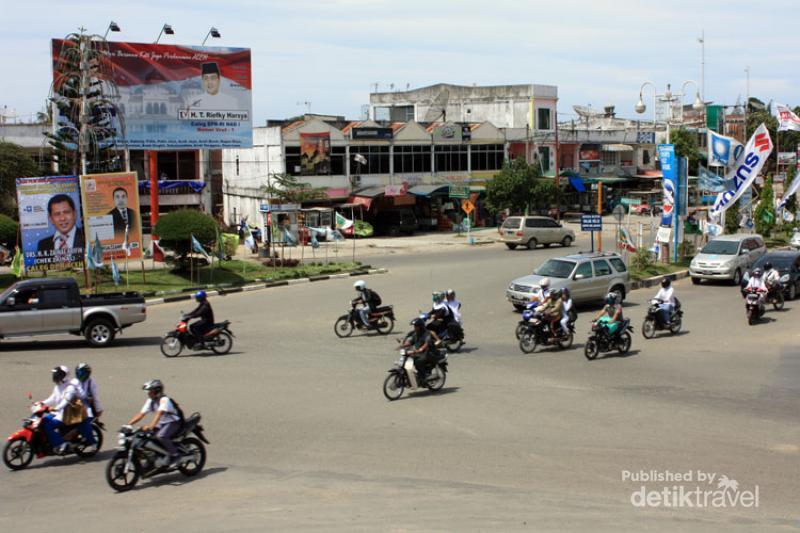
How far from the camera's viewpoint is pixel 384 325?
2178 centimetres

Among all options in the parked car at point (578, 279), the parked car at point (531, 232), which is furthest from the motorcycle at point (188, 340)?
the parked car at point (531, 232)

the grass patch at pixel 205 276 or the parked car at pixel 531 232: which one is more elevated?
the parked car at pixel 531 232

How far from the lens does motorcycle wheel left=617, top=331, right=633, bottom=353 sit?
19.4 m

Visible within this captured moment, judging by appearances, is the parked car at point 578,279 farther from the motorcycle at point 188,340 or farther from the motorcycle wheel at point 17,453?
the motorcycle wheel at point 17,453

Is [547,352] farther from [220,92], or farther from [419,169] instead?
[419,169]

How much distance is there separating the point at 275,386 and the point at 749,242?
23.0 meters

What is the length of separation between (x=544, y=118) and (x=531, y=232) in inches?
1026

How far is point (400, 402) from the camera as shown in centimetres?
1497

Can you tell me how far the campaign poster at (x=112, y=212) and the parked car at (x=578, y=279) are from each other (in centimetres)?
1421

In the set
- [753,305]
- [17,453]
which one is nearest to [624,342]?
[753,305]

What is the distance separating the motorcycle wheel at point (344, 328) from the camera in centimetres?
2159

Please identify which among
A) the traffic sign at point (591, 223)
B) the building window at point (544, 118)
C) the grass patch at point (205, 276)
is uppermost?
the building window at point (544, 118)

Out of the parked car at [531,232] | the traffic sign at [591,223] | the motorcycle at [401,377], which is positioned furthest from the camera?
the parked car at [531,232]

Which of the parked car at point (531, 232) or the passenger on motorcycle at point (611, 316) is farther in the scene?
the parked car at point (531, 232)
